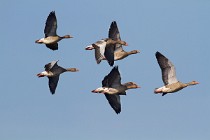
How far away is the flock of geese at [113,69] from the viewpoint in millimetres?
43625

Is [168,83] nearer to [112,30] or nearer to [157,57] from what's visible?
[157,57]

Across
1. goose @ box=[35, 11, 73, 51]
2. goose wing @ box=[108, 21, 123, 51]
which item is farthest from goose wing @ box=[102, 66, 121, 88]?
goose wing @ box=[108, 21, 123, 51]

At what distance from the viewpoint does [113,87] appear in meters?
45.2

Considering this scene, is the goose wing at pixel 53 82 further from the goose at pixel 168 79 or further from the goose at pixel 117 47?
the goose at pixel 168 79

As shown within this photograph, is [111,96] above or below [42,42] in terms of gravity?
below

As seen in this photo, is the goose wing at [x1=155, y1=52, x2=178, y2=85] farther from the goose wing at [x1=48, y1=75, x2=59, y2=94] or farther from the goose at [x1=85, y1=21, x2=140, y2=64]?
the goose wing at [x1=48, y1=75, x2=59, y2=94]

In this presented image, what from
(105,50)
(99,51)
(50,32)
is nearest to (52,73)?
(50,32)

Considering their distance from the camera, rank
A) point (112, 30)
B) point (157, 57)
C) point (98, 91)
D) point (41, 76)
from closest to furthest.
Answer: point (157, 57) < point (98, 91) < point (41, 76) < point (112, 30)

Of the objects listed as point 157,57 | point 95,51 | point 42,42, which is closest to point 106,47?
point 95,51

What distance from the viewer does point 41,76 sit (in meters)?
48.9

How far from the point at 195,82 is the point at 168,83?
277cm

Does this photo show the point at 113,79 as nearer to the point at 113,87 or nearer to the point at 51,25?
the point at 113,87

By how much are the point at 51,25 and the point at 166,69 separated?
9802 mm

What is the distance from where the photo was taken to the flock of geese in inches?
1718
